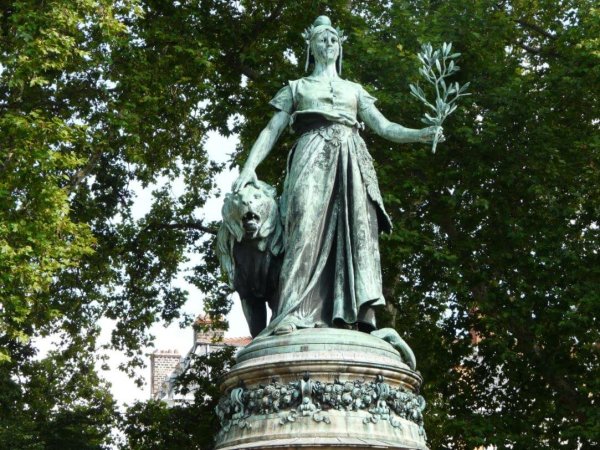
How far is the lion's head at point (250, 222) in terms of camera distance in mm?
8008

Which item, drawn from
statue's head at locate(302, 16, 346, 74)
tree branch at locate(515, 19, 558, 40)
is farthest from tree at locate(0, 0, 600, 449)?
statue's head at locate(302, 16, 346, 74)

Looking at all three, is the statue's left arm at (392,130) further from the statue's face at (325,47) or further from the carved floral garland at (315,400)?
the carved floral garland at (315,400)

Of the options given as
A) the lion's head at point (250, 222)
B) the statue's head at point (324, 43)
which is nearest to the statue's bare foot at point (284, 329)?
the lion's head at point (250, 222)

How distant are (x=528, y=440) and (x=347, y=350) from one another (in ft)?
32.7

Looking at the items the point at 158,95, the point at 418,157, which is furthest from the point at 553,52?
the point at 158,95

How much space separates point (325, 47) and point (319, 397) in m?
3.32

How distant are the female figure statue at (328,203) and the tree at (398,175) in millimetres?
7019

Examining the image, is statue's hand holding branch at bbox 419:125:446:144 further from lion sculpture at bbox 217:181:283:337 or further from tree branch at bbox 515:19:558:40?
tree branch at bbox 515:19:558:40

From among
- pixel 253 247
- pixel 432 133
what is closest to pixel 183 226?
pixel 253 247

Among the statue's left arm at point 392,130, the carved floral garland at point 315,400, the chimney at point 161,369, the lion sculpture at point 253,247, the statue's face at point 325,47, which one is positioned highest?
the chimney at point 161,369

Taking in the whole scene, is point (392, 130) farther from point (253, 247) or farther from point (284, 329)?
point (284, 329)

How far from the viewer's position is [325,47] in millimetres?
8945

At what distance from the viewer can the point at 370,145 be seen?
720 inches

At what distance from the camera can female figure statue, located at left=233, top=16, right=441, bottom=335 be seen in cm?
786
